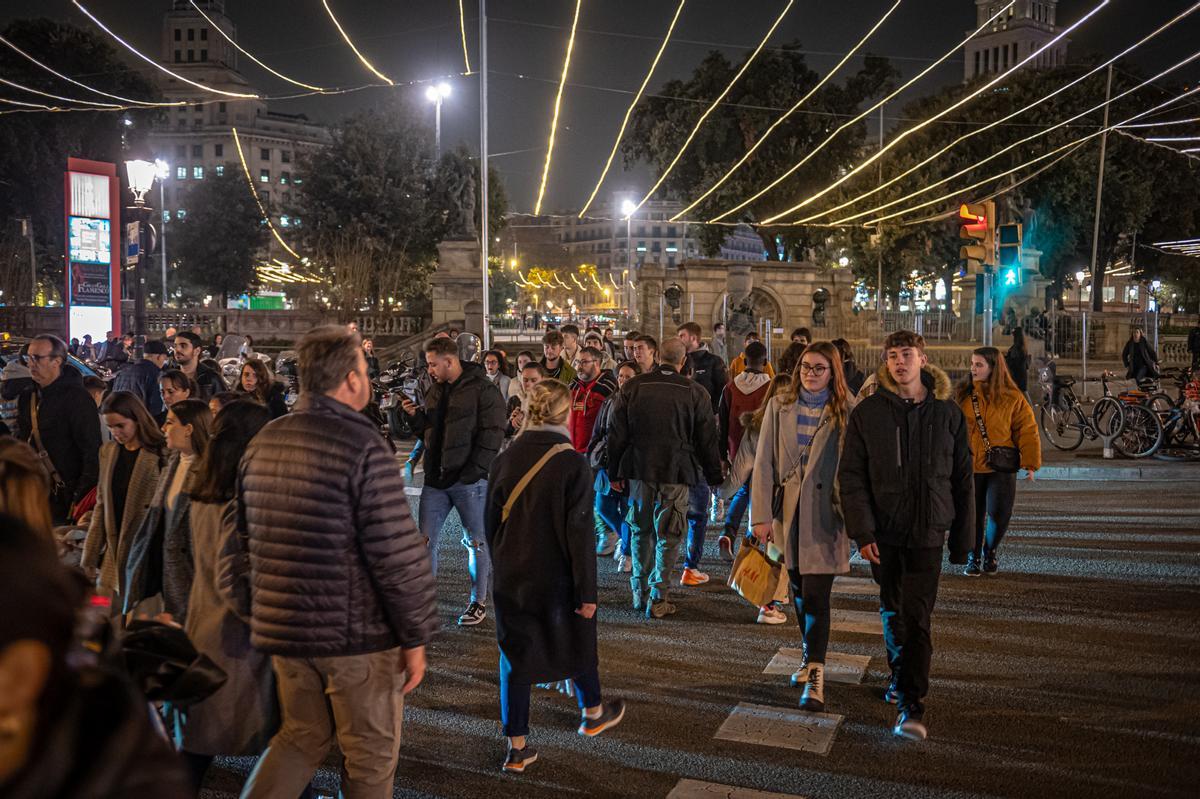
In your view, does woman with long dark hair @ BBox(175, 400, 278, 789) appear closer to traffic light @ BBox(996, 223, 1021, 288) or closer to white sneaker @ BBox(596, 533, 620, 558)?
white sneaker @ BBox(596, 533, 620, 558)

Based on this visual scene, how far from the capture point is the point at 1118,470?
14375 millimetres

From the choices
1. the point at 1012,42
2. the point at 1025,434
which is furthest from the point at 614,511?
the point at 1012,42

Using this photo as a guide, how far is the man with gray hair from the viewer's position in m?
7.54

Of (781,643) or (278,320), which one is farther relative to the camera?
(278,320)

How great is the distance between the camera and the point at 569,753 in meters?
4.98

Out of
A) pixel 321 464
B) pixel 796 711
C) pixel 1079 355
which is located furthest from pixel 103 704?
pixel 1079 355

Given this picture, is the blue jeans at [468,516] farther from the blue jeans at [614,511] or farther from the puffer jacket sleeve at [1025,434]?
the puffer jacket sleeve at [1025,434]

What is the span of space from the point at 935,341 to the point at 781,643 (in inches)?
1236

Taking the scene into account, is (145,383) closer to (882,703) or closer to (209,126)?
(882,703)

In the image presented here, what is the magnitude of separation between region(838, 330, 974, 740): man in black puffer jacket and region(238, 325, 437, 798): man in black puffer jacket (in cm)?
260

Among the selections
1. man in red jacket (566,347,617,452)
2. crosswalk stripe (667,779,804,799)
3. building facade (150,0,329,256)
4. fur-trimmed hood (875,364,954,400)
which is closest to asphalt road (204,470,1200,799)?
crosswalk stripe (667,779,804,799)

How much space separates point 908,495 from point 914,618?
0.61 m

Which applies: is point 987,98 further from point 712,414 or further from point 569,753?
point 569,753

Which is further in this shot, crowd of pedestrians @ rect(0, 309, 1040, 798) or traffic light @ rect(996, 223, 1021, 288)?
traffic light @ rect(996, 223, 1021, 288)
